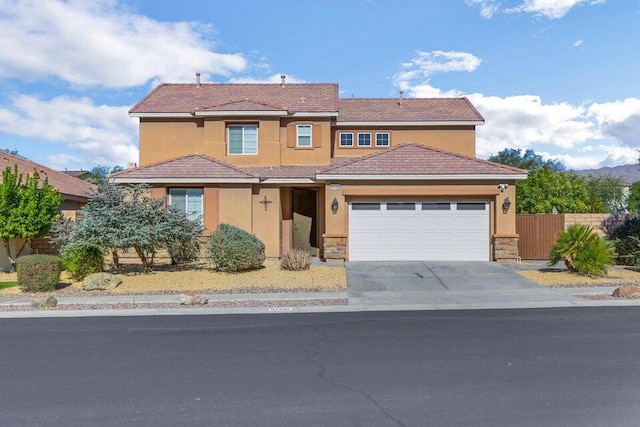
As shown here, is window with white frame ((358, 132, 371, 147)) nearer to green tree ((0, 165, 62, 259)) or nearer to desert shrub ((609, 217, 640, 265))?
desert shrub ((609, 217, 640, 265))

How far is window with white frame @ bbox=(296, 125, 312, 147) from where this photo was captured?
75.5 ft

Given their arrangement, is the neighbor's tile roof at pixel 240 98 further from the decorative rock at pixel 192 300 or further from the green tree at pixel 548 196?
the green tree at pixel 548 196

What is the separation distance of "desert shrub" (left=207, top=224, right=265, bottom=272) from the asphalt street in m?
5.85

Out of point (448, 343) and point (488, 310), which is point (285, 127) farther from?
point (448, 343)

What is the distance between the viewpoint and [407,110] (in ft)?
84.7

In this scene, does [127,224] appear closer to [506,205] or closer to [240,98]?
[240,98]

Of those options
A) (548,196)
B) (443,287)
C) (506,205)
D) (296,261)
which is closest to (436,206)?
(506,205)

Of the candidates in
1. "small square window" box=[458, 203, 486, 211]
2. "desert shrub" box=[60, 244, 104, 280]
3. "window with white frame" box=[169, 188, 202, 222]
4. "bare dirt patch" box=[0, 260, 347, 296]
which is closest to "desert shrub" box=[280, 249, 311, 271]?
"bare dirt patch" box=[0, 260, 347, 296]

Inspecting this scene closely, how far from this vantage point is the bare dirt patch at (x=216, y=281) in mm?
14695

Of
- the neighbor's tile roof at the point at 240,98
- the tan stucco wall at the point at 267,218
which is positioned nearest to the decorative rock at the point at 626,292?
the tan stucco wall at the point at 267,218

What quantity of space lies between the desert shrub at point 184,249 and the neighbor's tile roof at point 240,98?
738cm

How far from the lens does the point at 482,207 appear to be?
19.5 m

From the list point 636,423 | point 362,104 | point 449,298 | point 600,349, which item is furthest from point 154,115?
point 636,423

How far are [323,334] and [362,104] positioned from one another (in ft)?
63.8
